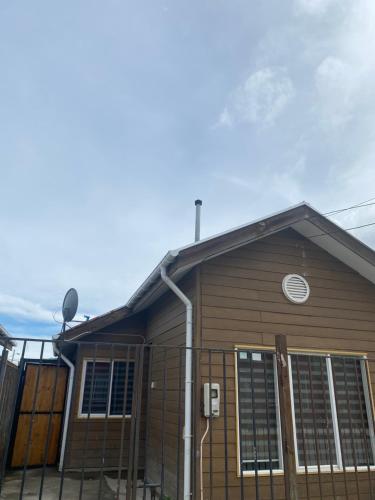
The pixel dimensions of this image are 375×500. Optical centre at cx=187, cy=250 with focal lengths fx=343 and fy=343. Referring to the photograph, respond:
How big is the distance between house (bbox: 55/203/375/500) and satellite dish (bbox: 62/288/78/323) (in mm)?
1517

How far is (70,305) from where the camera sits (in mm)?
6738

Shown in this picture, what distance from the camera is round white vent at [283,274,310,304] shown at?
5038 millimetres

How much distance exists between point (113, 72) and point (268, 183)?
4.80 m

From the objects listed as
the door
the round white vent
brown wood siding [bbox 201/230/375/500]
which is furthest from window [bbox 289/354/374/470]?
the door

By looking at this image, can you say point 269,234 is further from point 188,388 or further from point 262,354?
point 188,388

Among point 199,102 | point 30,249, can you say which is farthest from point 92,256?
point 199,102

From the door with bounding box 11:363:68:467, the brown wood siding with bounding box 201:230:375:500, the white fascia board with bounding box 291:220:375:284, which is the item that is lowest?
the door with bounding box 11:363:68:467

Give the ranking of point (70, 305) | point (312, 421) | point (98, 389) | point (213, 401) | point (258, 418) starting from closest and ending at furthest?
point (213, 401) < point (258, 418) < point (312, 421) < point (70, 305) < point (98, 389)

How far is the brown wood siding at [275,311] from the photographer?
4.22 meters

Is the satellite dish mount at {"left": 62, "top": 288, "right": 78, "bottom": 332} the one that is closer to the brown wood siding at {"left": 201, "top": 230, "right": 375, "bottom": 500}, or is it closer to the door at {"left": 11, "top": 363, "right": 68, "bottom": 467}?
the door at {"left": 11, "top": 363, "right": 68, "bottom": 467}

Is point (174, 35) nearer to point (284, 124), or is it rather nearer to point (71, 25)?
point (71, 25)

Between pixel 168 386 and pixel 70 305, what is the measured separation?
2685mm

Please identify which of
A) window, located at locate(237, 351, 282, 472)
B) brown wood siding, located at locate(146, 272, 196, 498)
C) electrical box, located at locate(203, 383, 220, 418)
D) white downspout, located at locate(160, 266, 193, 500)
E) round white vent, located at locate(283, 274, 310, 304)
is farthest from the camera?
round white vent, located at locate(283, 274, 310, 304)

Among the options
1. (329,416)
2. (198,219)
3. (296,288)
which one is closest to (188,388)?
(329,416)
